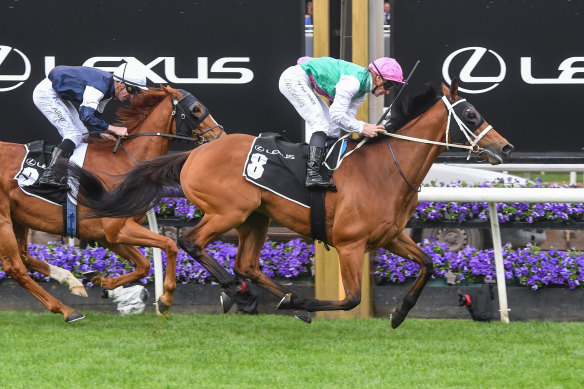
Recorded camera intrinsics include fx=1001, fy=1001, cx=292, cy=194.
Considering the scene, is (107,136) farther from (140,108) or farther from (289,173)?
(289,173)

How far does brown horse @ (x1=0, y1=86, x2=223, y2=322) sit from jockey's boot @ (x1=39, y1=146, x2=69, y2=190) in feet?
0.50

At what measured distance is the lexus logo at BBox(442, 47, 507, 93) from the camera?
6820 mm

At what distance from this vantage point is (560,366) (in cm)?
488

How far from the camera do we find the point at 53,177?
612 cm

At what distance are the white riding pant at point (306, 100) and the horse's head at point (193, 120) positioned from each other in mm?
637

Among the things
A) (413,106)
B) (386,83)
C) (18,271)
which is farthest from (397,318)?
(18,271)

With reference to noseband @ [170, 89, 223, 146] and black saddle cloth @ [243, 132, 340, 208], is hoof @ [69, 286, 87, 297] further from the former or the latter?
black saddle cloth @ [243, 132, 340, 208]

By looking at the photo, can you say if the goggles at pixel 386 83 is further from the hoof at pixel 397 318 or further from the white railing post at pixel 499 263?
the hoof at pixel 397 318

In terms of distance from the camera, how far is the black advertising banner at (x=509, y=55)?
681 cm

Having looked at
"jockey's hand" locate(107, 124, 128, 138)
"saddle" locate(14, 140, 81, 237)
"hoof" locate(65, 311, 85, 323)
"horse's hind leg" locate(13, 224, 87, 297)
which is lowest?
"hoof" locate(65, 311, 85, 323)

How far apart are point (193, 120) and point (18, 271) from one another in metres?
1.43

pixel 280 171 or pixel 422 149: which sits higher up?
pixel 422 149

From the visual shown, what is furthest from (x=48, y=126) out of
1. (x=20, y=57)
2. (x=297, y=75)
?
(x=297, y=75)

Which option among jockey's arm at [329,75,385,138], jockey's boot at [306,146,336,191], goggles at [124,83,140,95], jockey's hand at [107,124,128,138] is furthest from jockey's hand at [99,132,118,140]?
jockey's arm at [329,75,385,138]
